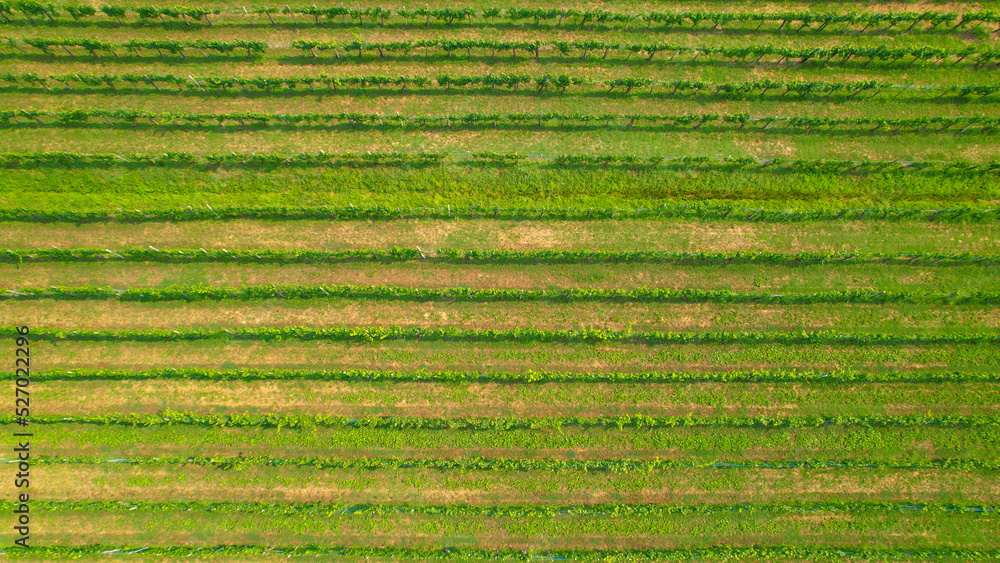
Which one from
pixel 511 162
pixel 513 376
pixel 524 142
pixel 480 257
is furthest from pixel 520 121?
pixel 513 376

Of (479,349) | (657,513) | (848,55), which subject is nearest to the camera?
(657,513)

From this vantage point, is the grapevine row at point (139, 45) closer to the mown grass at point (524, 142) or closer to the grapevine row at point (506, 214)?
the mown grass at point (524, 142)

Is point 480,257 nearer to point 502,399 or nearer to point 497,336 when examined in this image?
point 497,336

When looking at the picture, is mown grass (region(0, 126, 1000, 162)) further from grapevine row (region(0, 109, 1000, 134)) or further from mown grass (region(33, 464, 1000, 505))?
mown grass (region(33, 464, 1000, 505))

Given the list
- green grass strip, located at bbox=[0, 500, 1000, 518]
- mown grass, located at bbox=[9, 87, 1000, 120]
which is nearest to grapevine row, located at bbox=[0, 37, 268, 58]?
mown grass, located at bbox=[9, 87, 1000, 120]

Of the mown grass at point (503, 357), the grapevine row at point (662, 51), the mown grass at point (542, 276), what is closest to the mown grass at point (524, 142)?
the grapevine row at point (662, 51)

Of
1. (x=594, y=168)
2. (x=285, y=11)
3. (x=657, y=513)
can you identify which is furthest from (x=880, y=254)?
(x=285, y=11)

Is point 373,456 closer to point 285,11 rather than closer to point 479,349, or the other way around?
point 479,349

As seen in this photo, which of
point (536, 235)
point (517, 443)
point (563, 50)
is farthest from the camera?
point (563, 50)
